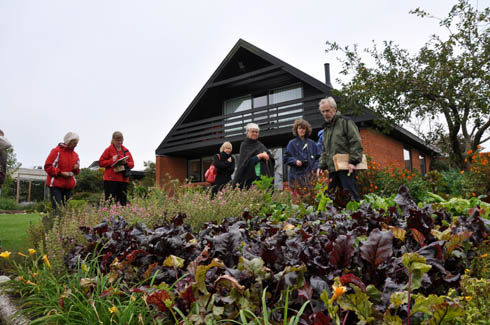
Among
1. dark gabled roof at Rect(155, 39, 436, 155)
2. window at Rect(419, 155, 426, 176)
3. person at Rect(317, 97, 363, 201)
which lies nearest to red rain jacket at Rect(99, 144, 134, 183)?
person at Rect(317, 97, 363, 201)

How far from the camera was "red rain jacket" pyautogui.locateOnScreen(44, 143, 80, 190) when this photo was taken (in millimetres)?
5287

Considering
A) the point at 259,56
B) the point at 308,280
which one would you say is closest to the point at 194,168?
the point at 259,56

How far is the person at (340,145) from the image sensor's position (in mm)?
4012

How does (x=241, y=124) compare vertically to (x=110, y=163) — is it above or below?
above

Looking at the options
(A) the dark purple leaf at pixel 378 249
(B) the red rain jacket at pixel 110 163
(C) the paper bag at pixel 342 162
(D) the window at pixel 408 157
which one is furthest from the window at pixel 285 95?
(A) the dark purple leaf at pixel 378 249

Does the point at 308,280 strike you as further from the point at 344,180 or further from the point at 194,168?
the point at 194,168

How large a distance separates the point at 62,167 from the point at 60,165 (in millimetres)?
46

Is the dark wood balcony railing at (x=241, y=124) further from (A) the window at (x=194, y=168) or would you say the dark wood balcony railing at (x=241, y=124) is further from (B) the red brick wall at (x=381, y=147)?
(B) the red brick wall at (x=381, y=147)

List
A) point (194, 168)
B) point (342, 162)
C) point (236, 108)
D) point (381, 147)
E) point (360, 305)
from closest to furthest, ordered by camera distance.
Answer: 1. point (360, 305)
2. point (342, 162)
3. point (381, 147)
4. point (236, 108)
5. point (194, 168)

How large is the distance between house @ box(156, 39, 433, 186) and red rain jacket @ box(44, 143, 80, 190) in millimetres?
9093

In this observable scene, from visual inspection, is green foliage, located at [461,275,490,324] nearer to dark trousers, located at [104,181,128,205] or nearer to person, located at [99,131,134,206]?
person, located at [99,131,134,206]

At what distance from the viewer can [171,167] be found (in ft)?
60.7

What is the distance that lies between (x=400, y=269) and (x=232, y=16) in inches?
298

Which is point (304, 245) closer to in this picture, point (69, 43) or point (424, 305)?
Result: point (424, 305)
